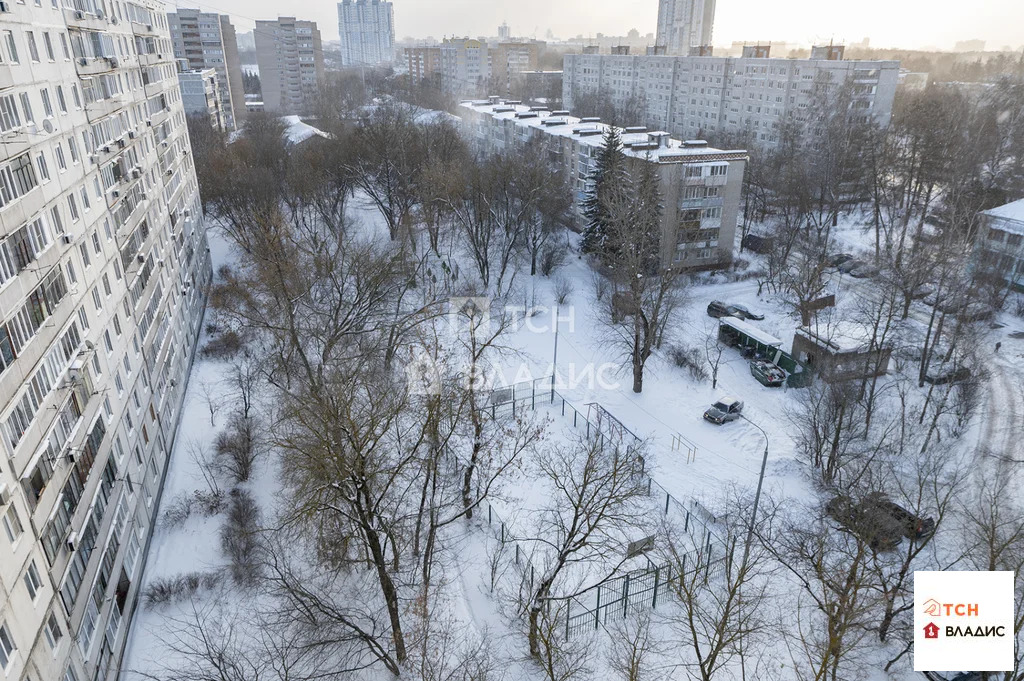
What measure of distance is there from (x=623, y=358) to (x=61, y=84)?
22.8 m

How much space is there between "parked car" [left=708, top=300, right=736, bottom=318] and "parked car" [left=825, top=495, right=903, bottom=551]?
1730cm

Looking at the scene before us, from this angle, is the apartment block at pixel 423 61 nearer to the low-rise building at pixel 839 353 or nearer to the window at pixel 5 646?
the low-rise building at pixel 839 353

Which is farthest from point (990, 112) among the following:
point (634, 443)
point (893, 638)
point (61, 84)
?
point (61, 84)

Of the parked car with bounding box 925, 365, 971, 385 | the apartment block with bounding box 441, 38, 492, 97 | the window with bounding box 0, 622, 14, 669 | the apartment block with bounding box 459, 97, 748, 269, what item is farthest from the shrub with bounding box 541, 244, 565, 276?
the apartment block with bounding box 441, 38, 492, 97

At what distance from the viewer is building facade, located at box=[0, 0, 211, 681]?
11570mm

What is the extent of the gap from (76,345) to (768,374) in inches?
960

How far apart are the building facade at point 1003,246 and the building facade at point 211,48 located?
87.7 m

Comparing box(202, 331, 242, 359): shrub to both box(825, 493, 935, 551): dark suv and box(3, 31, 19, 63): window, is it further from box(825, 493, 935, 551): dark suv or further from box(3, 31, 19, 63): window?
box(825, 493, 935, 551): dark suv

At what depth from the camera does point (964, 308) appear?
1013 inches

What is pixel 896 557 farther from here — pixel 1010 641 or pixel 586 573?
pixel 586 573

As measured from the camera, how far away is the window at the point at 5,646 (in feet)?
32.3

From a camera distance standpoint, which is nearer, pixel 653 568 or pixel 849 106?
pixel 653 568

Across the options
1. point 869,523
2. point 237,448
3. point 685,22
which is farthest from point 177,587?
point 685,22

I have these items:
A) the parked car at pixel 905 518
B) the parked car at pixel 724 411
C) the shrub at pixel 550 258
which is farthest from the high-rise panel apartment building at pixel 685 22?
the parked car at pixel 905 518
